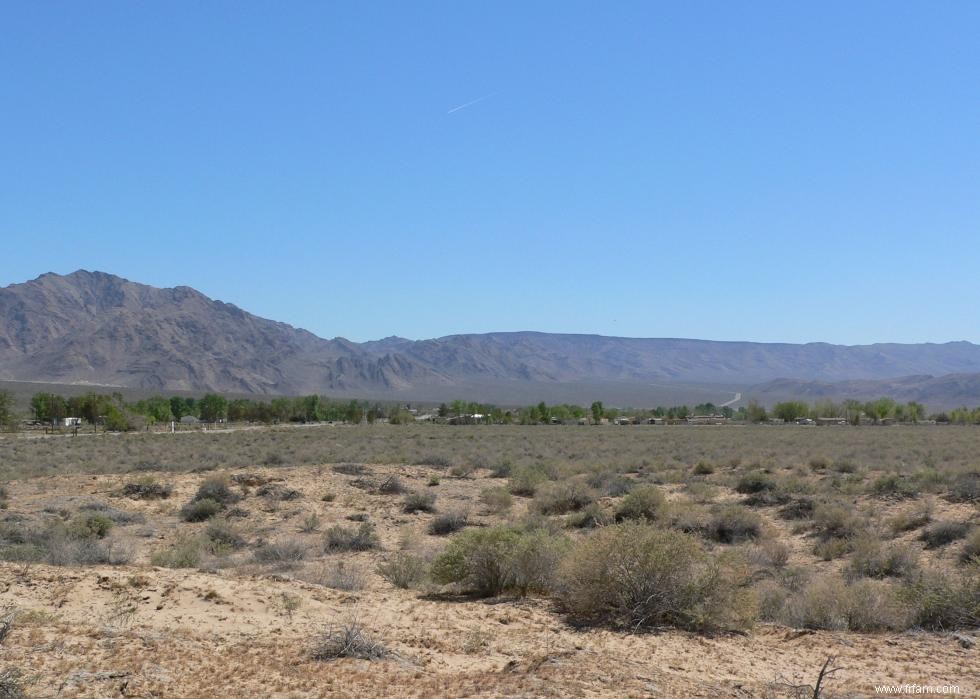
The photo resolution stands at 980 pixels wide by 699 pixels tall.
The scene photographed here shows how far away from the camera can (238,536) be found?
1962cm

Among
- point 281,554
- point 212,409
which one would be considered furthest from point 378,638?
point 212,409

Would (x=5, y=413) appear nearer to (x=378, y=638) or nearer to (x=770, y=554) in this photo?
(x=770, y=554)

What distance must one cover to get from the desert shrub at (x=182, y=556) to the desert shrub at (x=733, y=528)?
11.5m

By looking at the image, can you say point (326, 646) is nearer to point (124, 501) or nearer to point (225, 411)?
point (124, 501)

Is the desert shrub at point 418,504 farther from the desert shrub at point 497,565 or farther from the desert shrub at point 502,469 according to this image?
the desert shrub at point 497,565

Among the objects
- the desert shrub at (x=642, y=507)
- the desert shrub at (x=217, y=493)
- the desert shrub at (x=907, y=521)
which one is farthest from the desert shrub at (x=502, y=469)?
the desert shrub at (x=907, y=521)

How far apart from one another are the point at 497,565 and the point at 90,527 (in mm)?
11146

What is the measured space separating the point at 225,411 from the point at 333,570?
321 feet

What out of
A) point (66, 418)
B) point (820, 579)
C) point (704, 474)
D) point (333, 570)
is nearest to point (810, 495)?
point (704, 474)

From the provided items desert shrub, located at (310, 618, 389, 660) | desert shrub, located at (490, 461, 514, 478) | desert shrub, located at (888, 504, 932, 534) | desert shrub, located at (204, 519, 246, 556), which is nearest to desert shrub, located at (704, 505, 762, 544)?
desert shrub, located at (888, 504, 932, 534)

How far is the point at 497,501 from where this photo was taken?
2484cm

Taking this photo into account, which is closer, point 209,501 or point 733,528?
point 733,528

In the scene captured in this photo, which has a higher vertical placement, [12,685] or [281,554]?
[12,685]

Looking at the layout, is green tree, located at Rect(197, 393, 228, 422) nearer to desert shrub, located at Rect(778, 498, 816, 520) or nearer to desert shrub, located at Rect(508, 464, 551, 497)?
desert shrub, located at Rect(508, 464, 551, 497)
